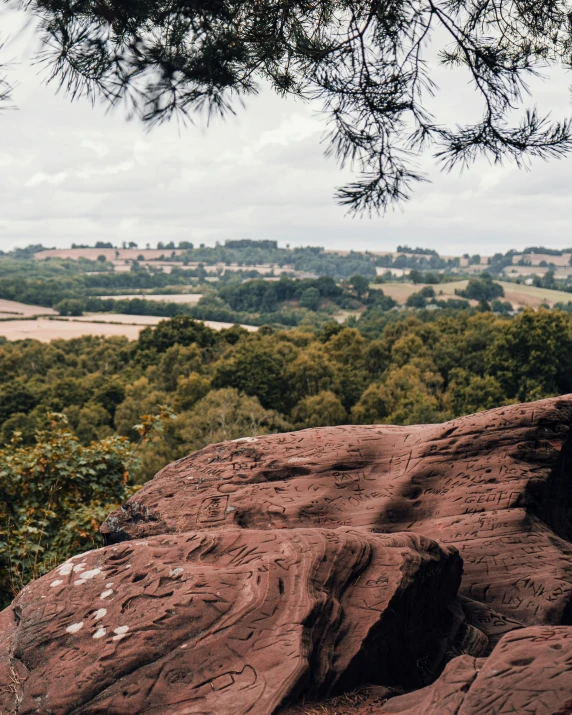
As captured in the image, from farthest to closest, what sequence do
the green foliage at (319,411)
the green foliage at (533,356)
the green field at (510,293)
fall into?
the green field at (510,293) → the green foliage at (319,411) → the green foliage at (533,356)

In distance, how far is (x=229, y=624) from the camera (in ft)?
16.7

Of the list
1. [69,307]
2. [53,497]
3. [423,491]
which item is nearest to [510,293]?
[69,307]

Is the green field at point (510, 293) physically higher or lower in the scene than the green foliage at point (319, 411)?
higher

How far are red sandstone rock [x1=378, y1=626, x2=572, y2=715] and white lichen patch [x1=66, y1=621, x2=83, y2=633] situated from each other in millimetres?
2259

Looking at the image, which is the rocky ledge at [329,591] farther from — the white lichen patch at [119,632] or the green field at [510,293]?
the green field at [510,293]

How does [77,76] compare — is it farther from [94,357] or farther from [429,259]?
[429,259]

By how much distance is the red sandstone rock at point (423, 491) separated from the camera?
714cm

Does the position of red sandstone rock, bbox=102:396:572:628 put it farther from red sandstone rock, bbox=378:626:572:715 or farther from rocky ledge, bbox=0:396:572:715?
red sandstone rock, bbox=378:626:572:715

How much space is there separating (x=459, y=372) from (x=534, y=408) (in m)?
34.2

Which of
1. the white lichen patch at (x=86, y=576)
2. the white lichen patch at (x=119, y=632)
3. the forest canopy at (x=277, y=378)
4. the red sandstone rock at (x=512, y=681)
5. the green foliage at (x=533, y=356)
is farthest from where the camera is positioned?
the forest canopy at (x=277, y=378)

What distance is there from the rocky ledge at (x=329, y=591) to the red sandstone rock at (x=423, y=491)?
2 cm

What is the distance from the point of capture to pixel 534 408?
318 inches

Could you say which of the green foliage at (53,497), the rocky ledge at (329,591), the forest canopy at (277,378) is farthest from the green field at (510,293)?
the rocky ledge at (329,591)

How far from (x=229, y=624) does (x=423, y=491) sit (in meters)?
3.33
